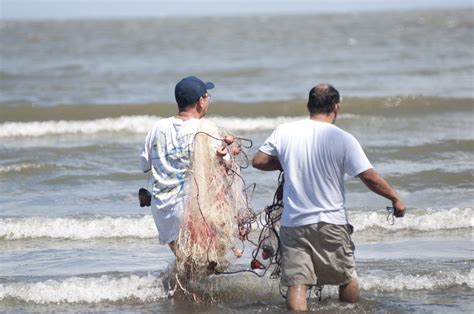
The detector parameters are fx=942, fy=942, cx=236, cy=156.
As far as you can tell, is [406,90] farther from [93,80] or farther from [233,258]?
[233,258]

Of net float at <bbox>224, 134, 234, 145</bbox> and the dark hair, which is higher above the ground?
the dark hair

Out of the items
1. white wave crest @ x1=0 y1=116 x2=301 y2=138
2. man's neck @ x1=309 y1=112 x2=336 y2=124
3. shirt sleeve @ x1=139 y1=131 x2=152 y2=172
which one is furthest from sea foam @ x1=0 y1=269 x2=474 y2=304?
white wave crest @ x1=0 y1=116 x2=301 y2=138

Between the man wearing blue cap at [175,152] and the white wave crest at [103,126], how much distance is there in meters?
9.80

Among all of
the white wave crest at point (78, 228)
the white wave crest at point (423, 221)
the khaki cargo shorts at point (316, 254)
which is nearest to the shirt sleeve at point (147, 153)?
the khaki cargo shorts at point (316, 254)

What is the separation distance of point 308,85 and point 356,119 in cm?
515

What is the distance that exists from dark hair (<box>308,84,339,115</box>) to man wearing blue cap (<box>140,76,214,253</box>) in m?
0.98

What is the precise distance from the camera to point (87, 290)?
7324mm

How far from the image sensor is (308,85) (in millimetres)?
22141

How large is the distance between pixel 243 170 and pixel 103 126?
214 inches

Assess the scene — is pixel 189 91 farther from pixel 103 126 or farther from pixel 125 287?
pixel 103 126

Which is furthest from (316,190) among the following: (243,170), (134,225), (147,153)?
(243,170)

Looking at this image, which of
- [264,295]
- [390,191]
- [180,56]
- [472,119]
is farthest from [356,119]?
[180,56]

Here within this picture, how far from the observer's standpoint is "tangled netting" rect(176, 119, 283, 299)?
6.65 m

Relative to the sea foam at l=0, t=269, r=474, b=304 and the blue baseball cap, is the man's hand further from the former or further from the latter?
the blue baseball cap
